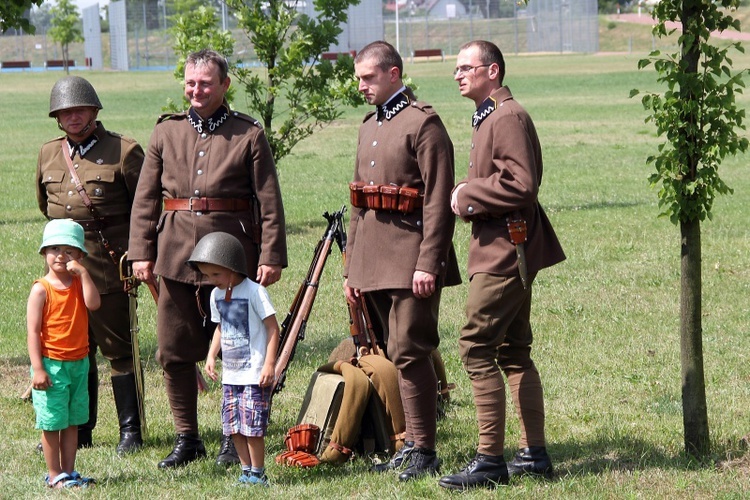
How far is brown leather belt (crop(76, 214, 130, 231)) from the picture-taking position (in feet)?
23.1

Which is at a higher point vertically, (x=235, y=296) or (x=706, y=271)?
(x=235, y=296)

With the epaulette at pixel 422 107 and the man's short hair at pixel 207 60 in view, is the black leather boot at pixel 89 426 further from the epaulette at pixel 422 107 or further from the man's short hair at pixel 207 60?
the epaulette at pixel 422 107

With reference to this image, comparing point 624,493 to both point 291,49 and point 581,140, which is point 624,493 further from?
point 581,140

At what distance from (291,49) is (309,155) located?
11048mm

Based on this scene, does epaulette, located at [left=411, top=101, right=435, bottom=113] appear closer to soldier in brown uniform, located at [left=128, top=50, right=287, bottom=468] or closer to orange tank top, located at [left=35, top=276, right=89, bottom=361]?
soldier in brown uniform, located at [left=128, top=50, right=287, bottom=468]

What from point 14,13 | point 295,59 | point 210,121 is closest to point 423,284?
point 210,121

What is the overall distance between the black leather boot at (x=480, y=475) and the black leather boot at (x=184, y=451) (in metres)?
1.53

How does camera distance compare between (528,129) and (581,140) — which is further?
(581,140)

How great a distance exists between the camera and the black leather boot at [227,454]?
6.59 metres

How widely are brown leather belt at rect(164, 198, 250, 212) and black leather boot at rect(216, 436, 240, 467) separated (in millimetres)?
1266

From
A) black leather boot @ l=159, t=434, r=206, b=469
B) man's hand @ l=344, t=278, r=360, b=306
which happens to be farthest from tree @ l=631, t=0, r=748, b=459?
black leather boot @ l=159, t=434, r=206, b=469

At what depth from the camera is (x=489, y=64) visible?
588 cm

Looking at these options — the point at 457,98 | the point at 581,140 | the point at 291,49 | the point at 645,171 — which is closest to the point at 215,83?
the point at 291,49

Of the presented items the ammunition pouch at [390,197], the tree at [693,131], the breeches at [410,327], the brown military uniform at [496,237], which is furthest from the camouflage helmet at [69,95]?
the tree at [693,131]
